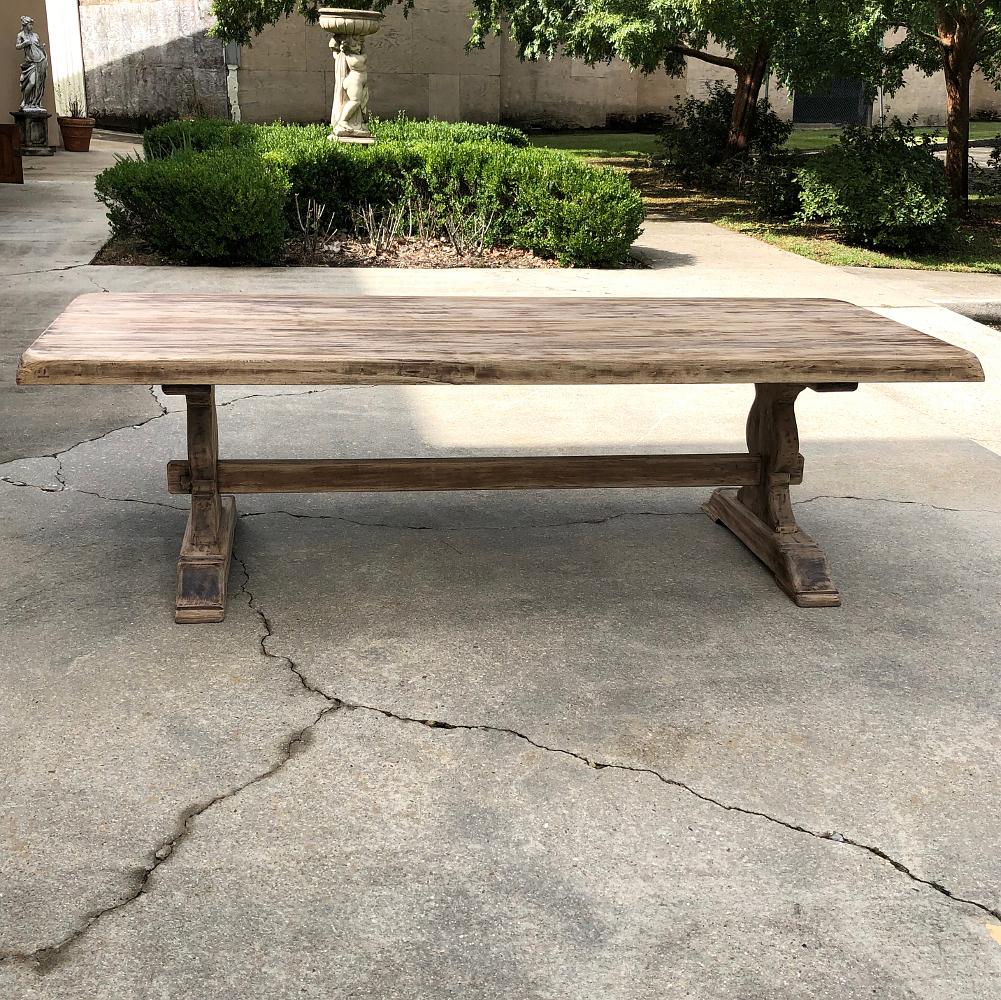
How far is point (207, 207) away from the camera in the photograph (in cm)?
937

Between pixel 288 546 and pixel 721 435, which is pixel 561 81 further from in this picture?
pixel 288 546

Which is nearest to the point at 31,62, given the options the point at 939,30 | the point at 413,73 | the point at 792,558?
the point at 413,73

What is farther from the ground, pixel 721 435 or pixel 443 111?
pixel 443 111

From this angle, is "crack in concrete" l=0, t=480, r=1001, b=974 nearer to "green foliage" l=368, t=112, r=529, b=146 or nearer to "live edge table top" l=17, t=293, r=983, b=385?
"live edge table top" l=17, t=293, r=983, b=385

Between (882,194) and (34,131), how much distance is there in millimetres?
14738

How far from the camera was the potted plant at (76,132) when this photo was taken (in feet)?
65.1

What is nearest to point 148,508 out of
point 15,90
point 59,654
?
point 59,654

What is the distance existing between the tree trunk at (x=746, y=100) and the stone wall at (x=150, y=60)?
37.1ft

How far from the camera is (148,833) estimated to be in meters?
2.41

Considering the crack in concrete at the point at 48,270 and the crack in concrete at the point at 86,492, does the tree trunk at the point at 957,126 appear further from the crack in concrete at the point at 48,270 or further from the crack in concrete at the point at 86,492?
the crack in concrete at the point at 86,492

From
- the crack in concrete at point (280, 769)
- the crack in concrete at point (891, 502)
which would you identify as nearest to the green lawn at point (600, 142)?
the crack in concrete at point (891, 502)

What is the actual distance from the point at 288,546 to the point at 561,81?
23.1 metres

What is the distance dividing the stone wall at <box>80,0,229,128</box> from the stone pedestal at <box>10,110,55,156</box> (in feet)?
12.8

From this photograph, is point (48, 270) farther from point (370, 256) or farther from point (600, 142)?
point (600, 142)
